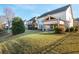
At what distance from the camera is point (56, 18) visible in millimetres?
2529

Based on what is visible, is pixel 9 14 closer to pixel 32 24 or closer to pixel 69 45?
pixel 32 24

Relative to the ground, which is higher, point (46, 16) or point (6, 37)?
point (46, 16)

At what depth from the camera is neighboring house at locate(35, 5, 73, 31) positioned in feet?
8.21

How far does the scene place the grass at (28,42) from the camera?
2498 millimetres

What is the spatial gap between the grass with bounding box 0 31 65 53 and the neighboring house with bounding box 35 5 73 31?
98mm

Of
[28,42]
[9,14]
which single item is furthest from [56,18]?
[9,14]

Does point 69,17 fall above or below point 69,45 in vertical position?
above

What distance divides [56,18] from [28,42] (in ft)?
1.32

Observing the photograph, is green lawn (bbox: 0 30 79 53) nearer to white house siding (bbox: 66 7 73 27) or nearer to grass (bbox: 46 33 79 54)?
grass (bbox: 46 33 79 54)
